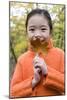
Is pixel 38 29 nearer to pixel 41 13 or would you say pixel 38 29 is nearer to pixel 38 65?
pixel 41 13

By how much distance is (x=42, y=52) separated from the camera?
87.2 inches

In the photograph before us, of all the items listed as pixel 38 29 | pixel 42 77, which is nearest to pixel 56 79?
pixel 42 77

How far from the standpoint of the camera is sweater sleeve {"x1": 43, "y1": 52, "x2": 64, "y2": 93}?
220cm

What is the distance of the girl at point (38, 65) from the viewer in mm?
2150

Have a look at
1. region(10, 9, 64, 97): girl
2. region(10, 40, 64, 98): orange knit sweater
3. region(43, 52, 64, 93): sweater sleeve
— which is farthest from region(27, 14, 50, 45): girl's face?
region(43, 52, 64, 93): sweater sleeve

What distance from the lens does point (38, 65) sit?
7.18 feet

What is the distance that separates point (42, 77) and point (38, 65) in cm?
12

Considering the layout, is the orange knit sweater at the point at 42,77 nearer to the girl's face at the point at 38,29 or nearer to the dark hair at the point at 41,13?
the girl's face at the point at 38,29

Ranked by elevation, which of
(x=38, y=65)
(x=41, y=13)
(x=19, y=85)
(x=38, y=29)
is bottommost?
(x=19, y=85)

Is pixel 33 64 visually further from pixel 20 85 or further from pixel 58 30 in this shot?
pixel 58 30

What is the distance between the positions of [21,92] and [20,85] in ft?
0.21

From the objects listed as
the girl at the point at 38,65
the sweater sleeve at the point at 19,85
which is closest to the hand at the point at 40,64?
the girl at the point at 38,65

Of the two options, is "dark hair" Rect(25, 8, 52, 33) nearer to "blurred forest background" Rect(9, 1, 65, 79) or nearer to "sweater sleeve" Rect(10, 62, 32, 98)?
"blurred forest background" Rect(9, 1, 65, 79)

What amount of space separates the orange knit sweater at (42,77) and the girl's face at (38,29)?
0.34ft
